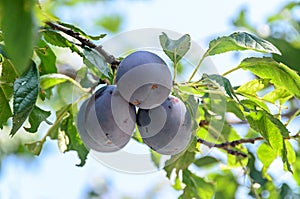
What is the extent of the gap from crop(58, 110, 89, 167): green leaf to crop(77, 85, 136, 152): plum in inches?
9.0

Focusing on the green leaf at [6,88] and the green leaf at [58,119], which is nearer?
the green leaf at [6,88]

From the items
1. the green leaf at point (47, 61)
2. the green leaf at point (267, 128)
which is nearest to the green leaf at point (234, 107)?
the green leaf at point (267, 128)

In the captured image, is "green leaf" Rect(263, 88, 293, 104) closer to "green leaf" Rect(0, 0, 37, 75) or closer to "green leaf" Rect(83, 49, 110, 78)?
"green leaf" Rect(83, 49, 110, 78)

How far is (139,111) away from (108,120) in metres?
0.08

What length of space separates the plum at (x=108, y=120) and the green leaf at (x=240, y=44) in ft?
0.78

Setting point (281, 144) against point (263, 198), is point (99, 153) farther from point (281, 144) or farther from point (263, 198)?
point (263, 198)

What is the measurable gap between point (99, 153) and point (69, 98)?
0.81 feet

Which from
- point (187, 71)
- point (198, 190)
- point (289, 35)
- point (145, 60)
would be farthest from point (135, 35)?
point (289, 35)

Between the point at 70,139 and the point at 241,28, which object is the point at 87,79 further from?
the point at 241,28

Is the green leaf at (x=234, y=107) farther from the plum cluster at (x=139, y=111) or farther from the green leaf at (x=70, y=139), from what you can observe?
the green leaf at (x=70, y=139)

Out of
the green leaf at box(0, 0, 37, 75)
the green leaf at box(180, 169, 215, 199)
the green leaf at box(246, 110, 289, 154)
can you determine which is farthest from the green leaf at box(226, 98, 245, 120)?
the green leaf at box(0, 0, 37, 75)

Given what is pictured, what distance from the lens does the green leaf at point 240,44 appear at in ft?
4.29

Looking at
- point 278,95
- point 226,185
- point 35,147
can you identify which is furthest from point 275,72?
point 226,185

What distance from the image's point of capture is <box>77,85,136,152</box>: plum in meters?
1.32
